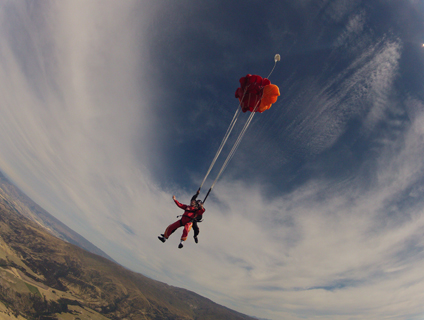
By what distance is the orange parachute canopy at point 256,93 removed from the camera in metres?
14.1

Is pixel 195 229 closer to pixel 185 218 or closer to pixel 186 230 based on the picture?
pixel 186 230

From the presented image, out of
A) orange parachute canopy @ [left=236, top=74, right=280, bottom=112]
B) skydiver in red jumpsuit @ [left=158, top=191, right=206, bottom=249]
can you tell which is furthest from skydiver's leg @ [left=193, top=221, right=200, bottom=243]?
orange parachute canopy @ [left=236, top=74, right=280, bottom=112]

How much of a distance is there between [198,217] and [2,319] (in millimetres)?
249384

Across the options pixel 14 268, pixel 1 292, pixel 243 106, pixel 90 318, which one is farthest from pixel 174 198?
pixel 14 268

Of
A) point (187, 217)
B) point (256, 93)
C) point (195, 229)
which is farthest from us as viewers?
point (256, 93)

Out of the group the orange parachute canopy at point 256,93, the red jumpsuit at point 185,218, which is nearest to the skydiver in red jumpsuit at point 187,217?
the red jumpsuit at point 185,218

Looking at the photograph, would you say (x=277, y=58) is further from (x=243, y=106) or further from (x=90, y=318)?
(x=90, y=318)

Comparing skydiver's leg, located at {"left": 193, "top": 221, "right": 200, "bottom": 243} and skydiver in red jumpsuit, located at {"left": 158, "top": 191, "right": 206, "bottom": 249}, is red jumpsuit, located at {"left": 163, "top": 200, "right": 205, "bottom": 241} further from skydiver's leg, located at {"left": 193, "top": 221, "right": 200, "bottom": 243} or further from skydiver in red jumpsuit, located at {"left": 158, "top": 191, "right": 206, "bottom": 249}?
skydiver's leg, located at {"left": 193, "top": 221, "right": 200, "bottom": 243}

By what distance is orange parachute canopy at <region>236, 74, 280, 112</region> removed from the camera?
46.3ft

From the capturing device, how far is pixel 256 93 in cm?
1432

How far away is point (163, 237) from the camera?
1251 centimetres

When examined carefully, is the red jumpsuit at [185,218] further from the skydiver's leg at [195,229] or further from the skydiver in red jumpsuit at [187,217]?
the skydiver's leg at [195,229]

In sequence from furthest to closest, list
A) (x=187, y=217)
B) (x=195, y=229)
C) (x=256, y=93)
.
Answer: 1. (x=256, y=93)
2. (x=195, y=229)
3. (x=187, y=217)

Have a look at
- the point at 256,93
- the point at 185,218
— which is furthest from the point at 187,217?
the point at 256,93
